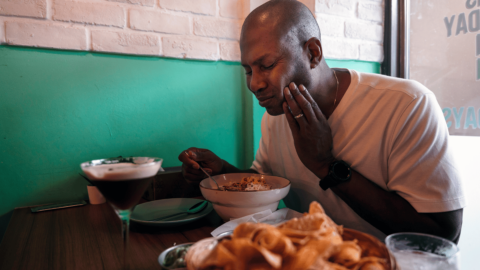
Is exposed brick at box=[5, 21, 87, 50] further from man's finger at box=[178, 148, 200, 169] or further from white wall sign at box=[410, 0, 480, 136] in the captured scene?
white wall sign at box=[410, 0, 480, 136]

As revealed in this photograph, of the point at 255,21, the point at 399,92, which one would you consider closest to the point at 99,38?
the point at 255,21

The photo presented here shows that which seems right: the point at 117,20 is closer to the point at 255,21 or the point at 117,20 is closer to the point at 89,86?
the point at 89,86

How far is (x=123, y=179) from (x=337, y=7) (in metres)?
1.51

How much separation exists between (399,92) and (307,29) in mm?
365

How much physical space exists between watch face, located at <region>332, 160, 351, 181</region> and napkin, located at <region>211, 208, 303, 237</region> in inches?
7.1

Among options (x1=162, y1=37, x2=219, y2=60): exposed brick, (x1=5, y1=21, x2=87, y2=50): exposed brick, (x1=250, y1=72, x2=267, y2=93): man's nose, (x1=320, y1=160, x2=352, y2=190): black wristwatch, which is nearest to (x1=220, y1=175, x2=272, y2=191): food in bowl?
(x1=320, y1=160, x2=352, y2=190): black wristwatch

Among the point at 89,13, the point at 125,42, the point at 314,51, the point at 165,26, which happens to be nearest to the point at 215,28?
the point at 165,26

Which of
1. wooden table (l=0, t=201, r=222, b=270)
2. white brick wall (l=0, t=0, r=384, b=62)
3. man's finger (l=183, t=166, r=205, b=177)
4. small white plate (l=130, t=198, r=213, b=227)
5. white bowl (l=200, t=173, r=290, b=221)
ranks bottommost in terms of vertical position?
wooden table (l=0, t=201, r=222, b=270)

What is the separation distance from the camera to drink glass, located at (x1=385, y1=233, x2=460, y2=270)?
383 mm

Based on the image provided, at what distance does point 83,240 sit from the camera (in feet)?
2.59

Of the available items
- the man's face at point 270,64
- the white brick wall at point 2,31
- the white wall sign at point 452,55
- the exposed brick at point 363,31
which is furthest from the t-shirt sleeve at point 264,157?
the white brick wall at point 2,31

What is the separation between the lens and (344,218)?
3.41 ft

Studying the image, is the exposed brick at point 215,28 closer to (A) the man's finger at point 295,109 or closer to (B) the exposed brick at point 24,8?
(B) the exposed brick at point 24,8

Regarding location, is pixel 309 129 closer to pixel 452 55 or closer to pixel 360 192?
pixel 360 192
